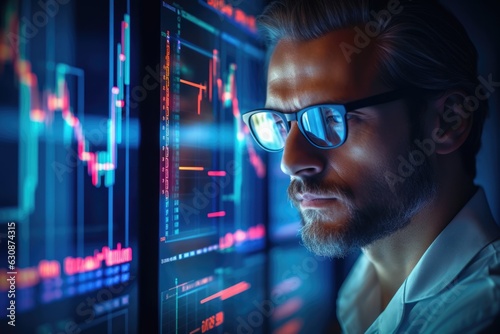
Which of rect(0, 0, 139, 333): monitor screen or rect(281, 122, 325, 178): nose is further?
rect(281, 122, 325, 178): nose

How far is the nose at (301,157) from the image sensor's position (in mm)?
1081

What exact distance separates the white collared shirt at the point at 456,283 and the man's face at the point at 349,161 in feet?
0.36

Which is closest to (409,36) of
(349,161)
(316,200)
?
(349,161)

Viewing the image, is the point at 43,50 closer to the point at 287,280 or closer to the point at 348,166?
the point at 348,166

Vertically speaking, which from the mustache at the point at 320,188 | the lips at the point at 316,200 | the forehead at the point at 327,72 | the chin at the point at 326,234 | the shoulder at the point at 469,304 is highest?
the forehead at the point at 327,72

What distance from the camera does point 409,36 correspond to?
3.43 ft

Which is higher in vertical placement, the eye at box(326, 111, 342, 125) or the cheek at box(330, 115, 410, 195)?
the eye at box(326, 111, 342, 125)

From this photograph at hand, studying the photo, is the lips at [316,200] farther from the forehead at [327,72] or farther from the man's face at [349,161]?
the forehead at [327,72]

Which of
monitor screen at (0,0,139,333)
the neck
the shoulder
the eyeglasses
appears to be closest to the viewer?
monitor screen at (0,0,139,333)

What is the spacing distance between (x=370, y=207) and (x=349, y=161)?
0.13 meters

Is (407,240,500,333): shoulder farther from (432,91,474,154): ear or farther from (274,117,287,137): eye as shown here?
(274,117,287,137): eye

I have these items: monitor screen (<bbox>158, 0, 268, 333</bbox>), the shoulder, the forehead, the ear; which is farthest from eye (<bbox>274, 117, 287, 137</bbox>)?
the shoulder

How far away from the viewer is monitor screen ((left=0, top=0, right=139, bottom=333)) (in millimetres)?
706

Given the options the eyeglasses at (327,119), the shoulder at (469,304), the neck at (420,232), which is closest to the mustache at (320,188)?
the eyeglasses at (327,119)
